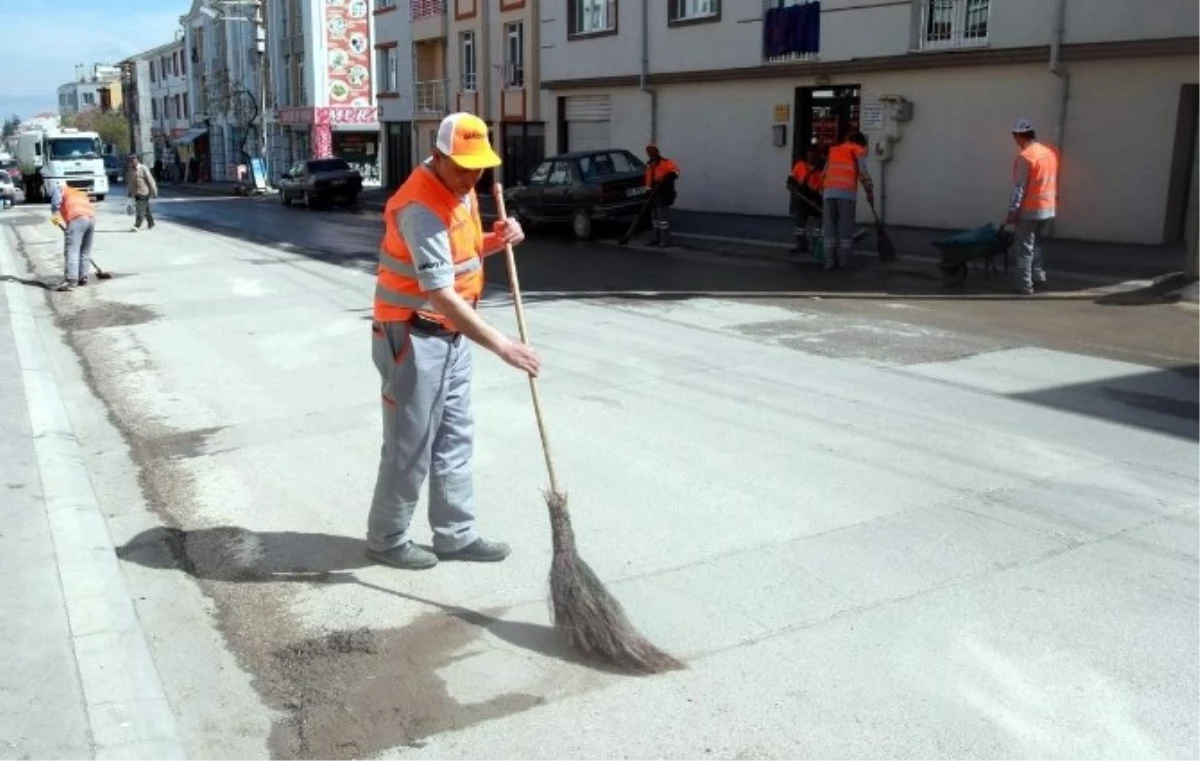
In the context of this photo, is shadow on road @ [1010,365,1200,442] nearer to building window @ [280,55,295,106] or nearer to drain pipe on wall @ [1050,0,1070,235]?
drain pipe on wall @ [1050,0,1070,235]

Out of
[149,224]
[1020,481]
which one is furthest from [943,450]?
[149,224]

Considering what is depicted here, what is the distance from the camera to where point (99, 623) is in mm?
4297

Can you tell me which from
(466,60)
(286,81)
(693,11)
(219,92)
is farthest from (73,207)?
(219,92)

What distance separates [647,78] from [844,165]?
12601 mm

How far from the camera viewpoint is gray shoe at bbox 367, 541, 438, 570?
489cm

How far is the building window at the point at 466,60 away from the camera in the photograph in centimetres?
3569

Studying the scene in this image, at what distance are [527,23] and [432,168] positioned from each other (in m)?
28.5

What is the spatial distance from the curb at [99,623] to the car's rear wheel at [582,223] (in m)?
13.8

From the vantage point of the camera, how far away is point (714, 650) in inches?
161

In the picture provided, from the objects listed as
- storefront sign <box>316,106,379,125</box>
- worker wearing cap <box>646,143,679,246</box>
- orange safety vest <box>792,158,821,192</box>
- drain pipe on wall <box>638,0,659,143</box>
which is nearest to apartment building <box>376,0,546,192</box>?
drain pipe on wall <box>638,0,659,143</box>

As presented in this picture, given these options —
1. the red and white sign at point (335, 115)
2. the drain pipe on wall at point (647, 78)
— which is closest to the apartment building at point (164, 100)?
the red and white sign at point (335, 115)

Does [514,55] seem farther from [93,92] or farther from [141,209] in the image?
[93,92]

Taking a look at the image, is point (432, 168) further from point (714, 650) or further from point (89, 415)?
point (89, 415)

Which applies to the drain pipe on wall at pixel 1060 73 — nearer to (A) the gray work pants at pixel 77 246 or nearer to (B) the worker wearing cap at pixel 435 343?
(A) the gray work pants at pixel 77 246
